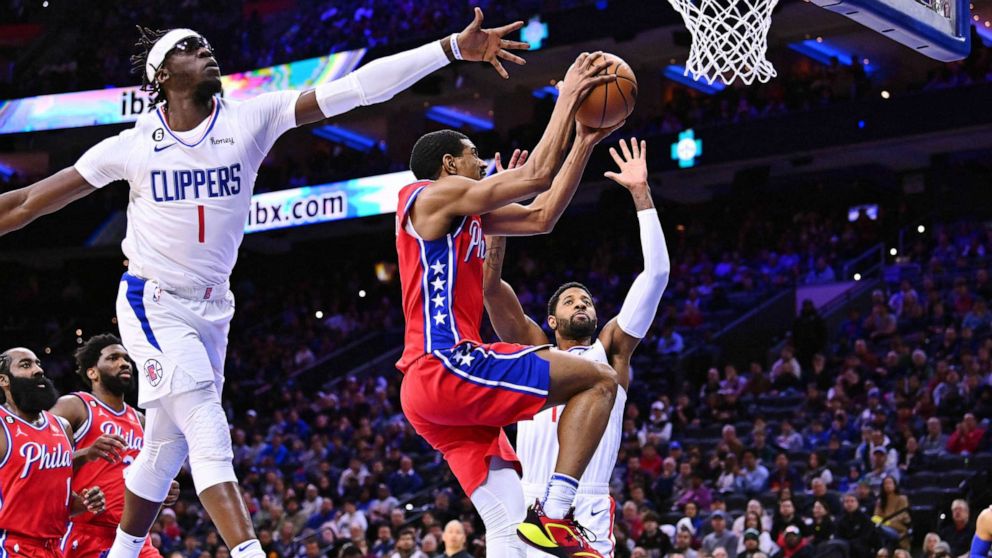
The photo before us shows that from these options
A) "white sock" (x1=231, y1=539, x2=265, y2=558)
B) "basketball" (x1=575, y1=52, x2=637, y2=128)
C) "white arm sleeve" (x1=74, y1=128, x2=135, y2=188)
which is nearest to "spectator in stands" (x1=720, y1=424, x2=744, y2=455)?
"basketball" (x1=575, y1=52, x2=637, y2=128)

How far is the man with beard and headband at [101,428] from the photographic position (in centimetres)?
710

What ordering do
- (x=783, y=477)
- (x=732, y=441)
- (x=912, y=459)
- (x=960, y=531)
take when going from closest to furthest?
(x=960, y=531)
(x=912, y=459)
(x=783, y=477)
(x=732, y=441)

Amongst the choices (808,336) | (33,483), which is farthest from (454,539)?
(808,336)

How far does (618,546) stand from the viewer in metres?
13.0

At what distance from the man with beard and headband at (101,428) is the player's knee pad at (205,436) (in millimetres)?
2134

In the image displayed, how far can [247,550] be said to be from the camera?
4734 millimetres

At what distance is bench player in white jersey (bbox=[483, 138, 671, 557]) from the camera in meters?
6.19

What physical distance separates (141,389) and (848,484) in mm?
10482

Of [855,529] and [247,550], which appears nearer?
[247,550]

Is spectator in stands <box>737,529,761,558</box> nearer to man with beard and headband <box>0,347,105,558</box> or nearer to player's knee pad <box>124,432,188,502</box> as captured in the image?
man with beard and headband <box>0,347,105,558</box>

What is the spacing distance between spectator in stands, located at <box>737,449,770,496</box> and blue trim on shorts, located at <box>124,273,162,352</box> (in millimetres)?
10527

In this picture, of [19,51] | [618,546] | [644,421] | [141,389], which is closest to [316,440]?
[644,421]

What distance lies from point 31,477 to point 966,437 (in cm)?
1075

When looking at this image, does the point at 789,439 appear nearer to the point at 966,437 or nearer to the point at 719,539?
the point at 966,437
